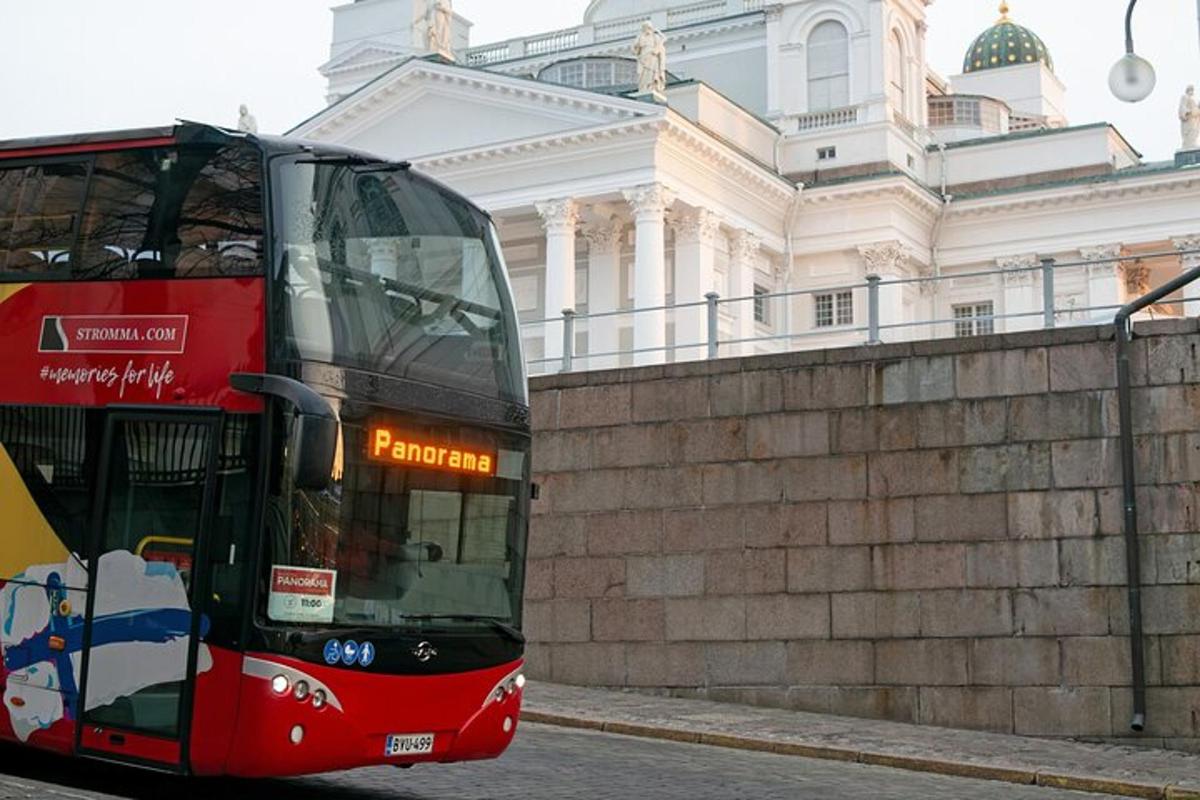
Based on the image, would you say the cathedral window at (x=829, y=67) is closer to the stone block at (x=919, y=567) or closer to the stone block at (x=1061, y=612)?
the stone block at (x=919, y=567)

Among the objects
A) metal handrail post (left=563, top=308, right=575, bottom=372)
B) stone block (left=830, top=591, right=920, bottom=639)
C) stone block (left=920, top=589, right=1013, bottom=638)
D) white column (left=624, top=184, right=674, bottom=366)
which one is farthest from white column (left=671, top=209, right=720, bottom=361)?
stone block (left=920, top=589, right=1013, bottom=638)

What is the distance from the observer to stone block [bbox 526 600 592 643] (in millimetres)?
18344

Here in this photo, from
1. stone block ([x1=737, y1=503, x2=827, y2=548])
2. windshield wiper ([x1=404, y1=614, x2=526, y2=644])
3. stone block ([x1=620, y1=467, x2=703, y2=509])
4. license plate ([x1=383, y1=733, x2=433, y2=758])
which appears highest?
stone block ([x1=620, y1=467, x2=703, y2=509])

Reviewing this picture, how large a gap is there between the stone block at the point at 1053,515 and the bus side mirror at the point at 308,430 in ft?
28.5

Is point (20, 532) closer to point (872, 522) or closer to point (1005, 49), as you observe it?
point (872, 522)

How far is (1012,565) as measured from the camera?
1589 centimetres

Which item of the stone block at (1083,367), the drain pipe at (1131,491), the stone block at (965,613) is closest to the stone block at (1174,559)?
the drain pipe at (1131,491)

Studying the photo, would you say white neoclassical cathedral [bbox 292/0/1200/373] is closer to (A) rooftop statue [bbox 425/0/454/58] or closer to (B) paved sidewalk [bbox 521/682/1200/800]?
(A) rooftop statue [bbox 425/0/454/58]

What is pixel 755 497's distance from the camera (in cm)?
1742

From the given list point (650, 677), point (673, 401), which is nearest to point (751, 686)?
point (650, 677)

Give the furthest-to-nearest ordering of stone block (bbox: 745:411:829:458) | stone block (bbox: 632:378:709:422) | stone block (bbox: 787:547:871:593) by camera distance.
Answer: stone block (bbox: 632:378:709:422)
stone block (bbox: 745:411:829:458)
stone block (bbox: 787:547:871:593)

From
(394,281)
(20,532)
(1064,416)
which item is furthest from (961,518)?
(20,532)

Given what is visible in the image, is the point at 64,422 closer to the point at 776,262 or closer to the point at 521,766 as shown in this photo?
the point at 521,766

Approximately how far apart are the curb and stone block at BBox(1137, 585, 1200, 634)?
99.4 inches
